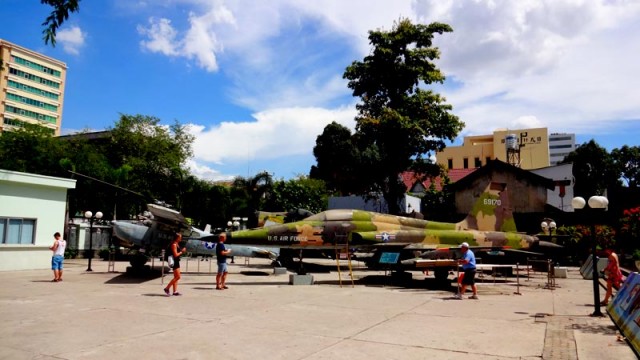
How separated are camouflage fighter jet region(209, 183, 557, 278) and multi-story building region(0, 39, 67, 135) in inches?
3537

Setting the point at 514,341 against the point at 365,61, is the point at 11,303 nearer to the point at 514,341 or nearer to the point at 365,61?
the point at 514,341

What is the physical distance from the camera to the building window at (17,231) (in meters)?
19.8

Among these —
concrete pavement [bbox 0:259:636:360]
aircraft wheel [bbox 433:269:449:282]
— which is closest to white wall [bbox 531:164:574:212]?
aircraft wheel [bbox 433:269:449:282]

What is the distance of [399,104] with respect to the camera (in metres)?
32.1

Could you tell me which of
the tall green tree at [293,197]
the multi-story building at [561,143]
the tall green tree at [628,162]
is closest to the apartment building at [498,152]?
the tall green tree at [628,162]

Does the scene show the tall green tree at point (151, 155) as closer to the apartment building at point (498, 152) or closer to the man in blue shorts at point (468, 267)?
the man in blue shorts at point (468, 267)

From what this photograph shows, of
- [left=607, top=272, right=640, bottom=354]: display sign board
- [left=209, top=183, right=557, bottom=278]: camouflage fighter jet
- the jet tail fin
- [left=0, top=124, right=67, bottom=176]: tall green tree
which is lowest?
[left=607, top=272, right=640, bottom=354]: display sign board

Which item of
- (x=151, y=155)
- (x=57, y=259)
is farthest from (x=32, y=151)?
(x=57, y=259)

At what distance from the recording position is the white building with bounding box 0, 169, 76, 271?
19797 millimetres

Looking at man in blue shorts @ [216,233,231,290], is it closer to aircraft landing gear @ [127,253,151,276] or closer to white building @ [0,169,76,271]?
aircraft landing gear @ [127,253,151,276]

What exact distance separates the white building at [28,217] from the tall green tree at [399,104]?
19.9 meters

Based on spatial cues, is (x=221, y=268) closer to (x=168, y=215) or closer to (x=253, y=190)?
(x=168, y=215)

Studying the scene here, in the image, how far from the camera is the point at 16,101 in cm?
9669

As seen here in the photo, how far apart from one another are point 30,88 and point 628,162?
118m
